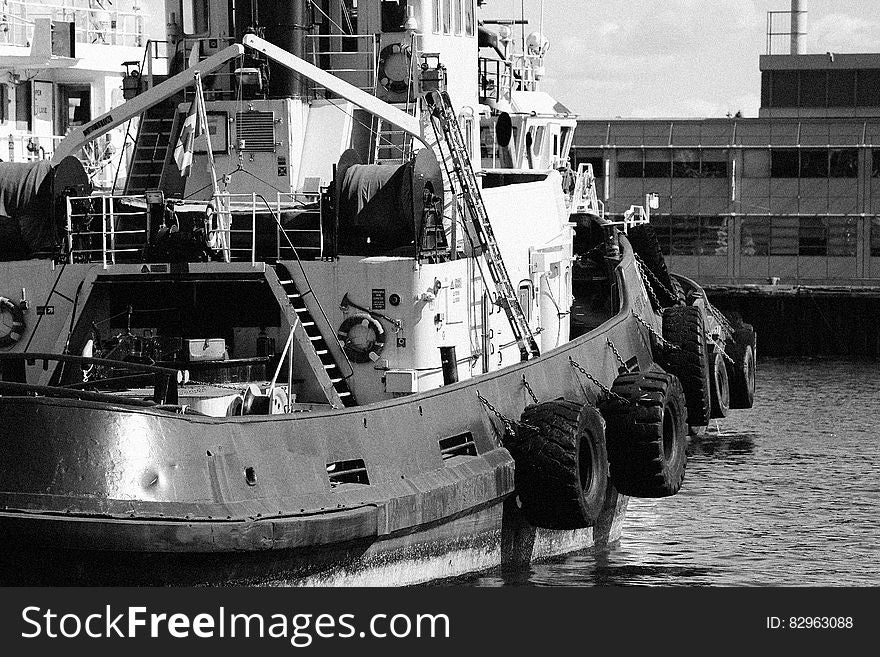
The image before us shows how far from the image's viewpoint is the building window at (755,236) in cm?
4700

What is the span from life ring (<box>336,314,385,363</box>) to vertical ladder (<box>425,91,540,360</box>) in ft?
4.81

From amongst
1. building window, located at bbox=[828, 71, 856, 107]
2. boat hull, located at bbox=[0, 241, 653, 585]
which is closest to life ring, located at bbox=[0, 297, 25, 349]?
boat hull, located at bbox=[0, 241, 653, 585]

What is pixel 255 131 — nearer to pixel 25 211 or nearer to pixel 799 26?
pixel 25 211

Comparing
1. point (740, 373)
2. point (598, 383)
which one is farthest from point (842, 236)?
point (598, 383)

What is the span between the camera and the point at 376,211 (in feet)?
46.2

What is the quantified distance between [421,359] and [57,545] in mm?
4433

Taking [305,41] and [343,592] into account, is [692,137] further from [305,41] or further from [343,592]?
[343,592]

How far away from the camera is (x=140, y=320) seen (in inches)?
566

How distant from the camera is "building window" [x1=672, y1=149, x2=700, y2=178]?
48156mm

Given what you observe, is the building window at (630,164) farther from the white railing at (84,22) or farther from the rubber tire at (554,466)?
the rubber tire at (554,466)

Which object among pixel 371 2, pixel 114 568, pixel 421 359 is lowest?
pixel 114 568

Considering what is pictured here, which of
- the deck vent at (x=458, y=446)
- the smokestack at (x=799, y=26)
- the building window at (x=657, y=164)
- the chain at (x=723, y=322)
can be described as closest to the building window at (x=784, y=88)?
the smokestack at (x=799, y=26)

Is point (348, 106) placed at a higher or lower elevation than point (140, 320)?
higher

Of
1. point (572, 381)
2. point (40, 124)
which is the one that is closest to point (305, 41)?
point (572, 381)
